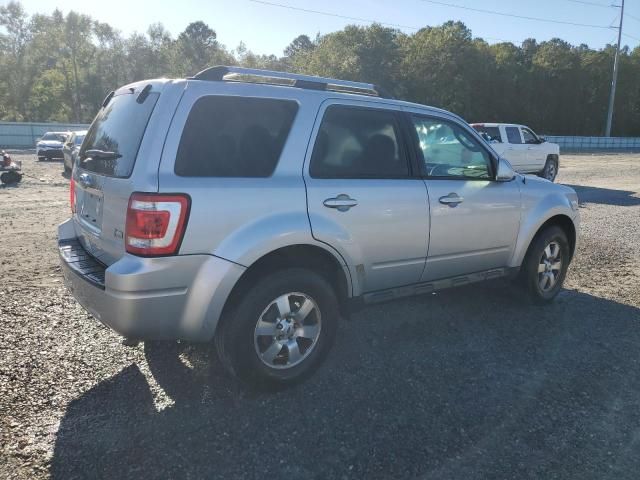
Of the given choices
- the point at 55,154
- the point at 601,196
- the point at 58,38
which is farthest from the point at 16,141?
the point at 601,196

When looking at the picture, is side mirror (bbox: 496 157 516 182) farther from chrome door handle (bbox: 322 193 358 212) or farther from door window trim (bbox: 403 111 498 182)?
chrome door handle (bbox: 322 193 358 212)

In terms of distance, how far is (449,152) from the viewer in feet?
14.4

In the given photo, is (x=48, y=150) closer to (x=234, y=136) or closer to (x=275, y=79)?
(x=275, y=79)

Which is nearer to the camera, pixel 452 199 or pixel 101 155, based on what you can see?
pixel 101 155

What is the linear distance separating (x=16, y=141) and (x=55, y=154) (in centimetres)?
1720

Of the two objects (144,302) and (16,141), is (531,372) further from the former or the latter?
(16,141)

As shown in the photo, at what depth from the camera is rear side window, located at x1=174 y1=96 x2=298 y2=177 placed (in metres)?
3.05

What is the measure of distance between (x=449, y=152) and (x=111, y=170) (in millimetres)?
2682

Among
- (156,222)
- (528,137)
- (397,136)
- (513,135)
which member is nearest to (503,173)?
(397,136)

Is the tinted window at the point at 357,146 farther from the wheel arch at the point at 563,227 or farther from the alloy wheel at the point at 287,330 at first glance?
the wheel arch at the point at 563,227

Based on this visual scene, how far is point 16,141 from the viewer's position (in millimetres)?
37938

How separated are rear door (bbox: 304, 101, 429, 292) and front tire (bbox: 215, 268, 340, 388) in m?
0.35

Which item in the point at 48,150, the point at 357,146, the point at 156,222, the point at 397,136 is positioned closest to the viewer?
the point at 156,222

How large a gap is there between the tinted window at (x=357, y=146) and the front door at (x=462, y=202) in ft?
0.84
